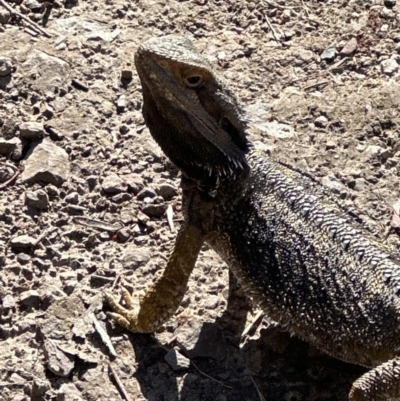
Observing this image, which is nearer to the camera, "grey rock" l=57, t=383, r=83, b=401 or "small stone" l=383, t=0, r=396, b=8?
"grey rock" l=57, t=383, r=83, b=401

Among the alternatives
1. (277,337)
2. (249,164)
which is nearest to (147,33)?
(249,164)

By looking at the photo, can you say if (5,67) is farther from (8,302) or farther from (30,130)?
(8,302)

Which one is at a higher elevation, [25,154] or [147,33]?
[147,33]

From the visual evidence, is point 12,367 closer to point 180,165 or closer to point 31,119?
point 180,165

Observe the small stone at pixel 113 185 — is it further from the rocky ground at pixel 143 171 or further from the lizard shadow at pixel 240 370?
the lizard shadow at pixel 240 370

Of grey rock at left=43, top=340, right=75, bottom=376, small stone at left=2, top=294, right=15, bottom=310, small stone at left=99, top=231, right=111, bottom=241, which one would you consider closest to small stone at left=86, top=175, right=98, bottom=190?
small stone at left=99, top=231, right=111, bottom=241

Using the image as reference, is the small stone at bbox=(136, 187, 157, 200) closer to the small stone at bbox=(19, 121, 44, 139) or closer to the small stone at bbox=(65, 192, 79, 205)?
the small stone at bbox=(65, 192, 79, 205)
